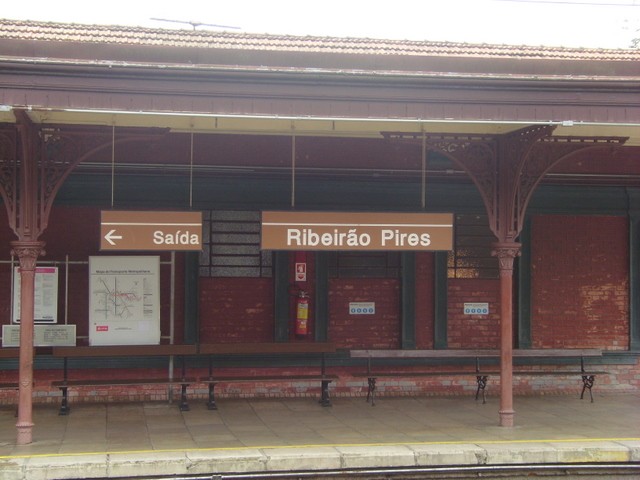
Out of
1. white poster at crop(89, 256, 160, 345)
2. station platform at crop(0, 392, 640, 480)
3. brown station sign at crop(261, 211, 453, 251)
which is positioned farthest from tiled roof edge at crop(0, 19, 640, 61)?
station platform at crop(0, 392, 640, 480)

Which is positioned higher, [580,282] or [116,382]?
[580,282]

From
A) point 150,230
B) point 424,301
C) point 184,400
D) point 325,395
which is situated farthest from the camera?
point 424,301

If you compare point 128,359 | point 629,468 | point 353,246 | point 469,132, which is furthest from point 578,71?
point 128,359

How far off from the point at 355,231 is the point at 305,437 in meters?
2.45

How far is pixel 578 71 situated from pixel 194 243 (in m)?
4.84

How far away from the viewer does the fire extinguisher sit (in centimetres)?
1263

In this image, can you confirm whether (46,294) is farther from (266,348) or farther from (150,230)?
(266,348)

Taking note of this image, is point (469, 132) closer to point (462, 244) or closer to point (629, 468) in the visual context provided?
point (462, 244)

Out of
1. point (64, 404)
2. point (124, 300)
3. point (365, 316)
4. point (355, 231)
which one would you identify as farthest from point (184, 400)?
point (355, 231)

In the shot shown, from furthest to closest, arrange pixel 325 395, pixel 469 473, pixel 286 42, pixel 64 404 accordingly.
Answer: pixel 286 42, pixel 325 395, pixel 64 404, pixel 469 473

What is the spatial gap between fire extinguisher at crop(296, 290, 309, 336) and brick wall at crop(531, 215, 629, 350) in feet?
11.5

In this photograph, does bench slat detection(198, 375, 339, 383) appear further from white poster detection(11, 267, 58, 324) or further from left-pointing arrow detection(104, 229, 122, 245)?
left-pointing arrow detection(104, 229, 122, 245)

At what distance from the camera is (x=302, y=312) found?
41.5 ft

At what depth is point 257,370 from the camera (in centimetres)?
1256
